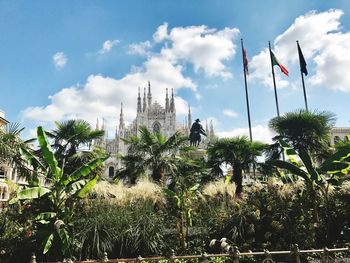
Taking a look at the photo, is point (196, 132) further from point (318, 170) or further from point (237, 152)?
point (318, 170)

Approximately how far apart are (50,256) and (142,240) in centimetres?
238

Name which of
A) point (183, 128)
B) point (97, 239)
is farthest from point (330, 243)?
point (183, 128)

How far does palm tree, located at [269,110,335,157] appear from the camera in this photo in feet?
53.9

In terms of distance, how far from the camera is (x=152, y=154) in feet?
53.4

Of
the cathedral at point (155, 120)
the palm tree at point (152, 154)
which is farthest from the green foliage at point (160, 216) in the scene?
the cathedral at point (155, 120)

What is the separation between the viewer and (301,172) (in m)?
10.8

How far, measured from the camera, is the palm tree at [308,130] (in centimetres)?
1642

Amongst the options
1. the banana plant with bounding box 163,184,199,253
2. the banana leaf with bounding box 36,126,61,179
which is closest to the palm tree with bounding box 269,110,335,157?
the banana plant with bounding box 163,184,199,253

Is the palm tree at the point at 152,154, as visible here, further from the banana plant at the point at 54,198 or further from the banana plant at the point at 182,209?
the banana plant at the point at 54,198

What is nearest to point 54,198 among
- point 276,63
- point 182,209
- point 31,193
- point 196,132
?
point 31,193

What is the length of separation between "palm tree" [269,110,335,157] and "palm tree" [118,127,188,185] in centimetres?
574

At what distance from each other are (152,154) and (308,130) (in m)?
8.34

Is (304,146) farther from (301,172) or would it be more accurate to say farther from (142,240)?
(142,240)

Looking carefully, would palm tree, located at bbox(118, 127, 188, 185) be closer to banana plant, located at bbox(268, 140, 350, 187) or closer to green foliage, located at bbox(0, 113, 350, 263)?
green foliage, located at bbox(0, 113, 350, 263)
